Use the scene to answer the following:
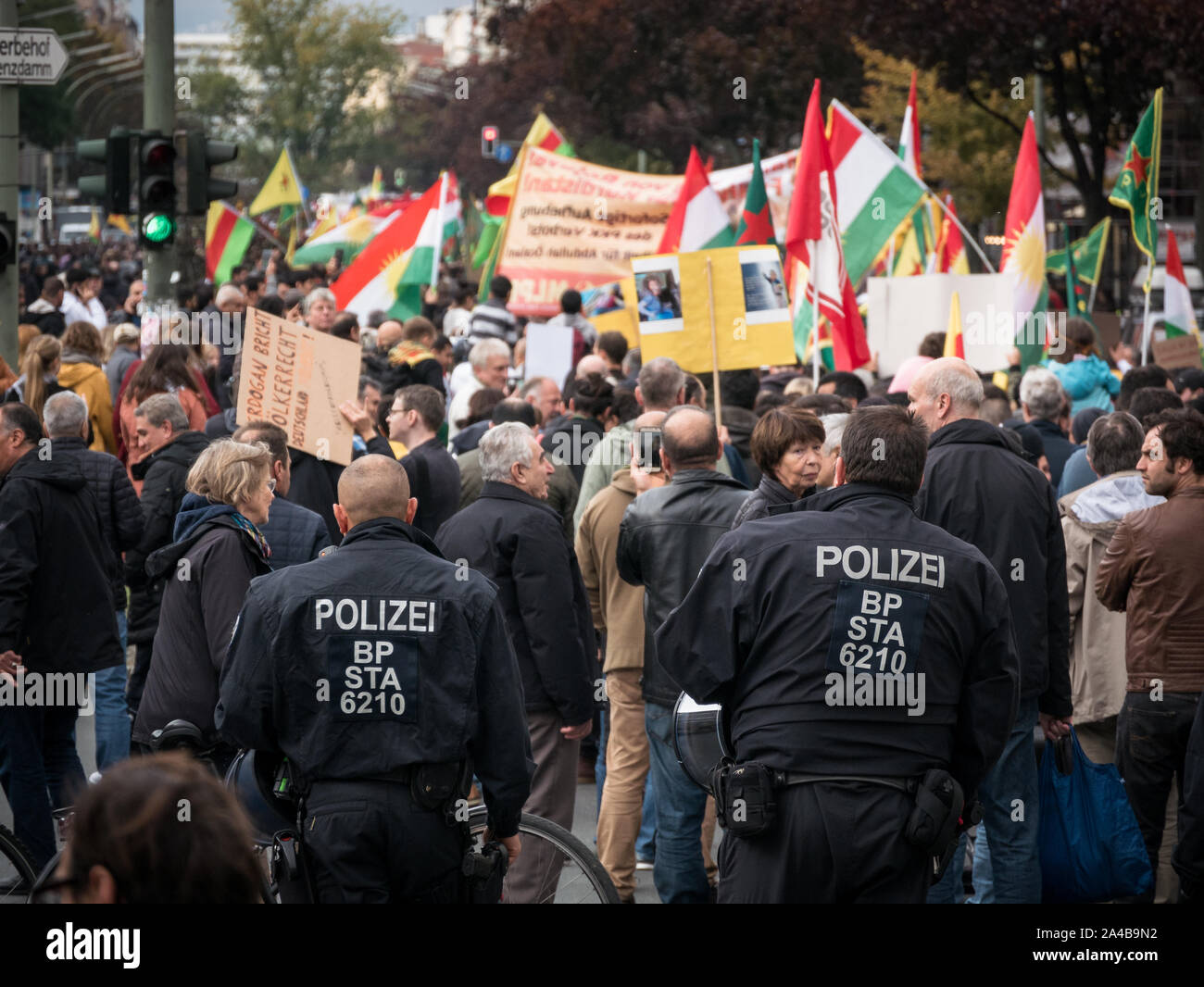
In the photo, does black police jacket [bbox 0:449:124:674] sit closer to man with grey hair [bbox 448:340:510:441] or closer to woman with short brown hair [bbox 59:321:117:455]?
woman with short brown hair [bbox 59:321:117:455]

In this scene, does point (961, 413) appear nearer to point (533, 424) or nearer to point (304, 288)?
point (533, 424)

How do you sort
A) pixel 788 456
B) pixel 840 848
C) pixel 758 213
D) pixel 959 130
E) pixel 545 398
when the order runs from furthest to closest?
pixel 959 130 → pixel 758 213 → pixel 545 398 → pixel 788 456 → pixel 840 848

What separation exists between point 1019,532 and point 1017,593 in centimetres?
21

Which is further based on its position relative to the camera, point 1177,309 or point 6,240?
point 1177,309

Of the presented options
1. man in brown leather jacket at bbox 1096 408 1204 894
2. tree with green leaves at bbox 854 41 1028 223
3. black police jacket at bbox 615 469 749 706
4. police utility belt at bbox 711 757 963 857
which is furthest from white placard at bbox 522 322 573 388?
tree with green leaves at bbox 854 41 1028 223

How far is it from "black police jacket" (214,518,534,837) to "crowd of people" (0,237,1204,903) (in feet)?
0.04

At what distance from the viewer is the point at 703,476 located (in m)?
5.96

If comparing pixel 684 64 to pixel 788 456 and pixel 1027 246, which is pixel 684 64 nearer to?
pixel 1027 246

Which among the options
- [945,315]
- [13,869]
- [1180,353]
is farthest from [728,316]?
[13,869]

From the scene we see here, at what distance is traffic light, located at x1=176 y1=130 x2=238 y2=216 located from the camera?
35.8ft

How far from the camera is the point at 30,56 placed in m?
8.76

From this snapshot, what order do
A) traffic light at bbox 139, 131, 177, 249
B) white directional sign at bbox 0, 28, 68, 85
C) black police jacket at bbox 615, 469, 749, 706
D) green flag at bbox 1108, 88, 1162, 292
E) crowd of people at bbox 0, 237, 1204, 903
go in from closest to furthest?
crowd of people at bbox 0, 237, 1204, 903 → black police jacket at bbox 615, 469, 749, 706 → white directional sign at bbox 0, 28, 68, 85 → traffic light at bbox 139, 131, 177, 249 → green flag at bbox 1108, 88, 1162, 292
